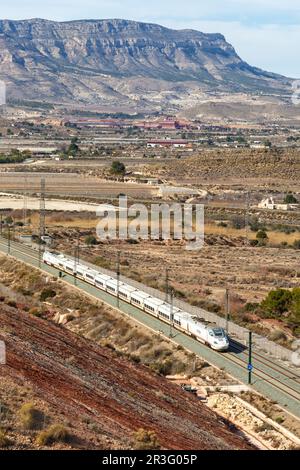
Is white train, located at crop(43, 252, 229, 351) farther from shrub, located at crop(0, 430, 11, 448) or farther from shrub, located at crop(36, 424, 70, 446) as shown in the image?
shrub, located at crop(0, 430, 11, 448)

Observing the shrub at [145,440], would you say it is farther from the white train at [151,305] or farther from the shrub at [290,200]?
the shrub at [290,200]

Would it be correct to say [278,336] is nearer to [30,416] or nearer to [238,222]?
[30,416]

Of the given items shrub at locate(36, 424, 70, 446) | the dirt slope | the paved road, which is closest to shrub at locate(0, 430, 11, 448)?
shrub at locate(36, 424, 70, 446)

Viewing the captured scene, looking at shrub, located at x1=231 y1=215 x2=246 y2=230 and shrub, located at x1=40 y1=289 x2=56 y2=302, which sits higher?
shrub, located at x1=40 y1=289 x2=56 y2=302

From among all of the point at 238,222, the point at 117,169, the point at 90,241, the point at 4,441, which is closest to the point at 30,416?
the point at 4,441

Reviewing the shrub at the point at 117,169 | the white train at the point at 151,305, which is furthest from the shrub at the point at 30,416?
the shrub at the point at 117,169

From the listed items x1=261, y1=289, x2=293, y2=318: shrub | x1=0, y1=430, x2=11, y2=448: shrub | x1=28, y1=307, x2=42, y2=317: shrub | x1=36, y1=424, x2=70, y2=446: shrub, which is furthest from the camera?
x1=261, y1=289, x2=293, y2=318: shrub

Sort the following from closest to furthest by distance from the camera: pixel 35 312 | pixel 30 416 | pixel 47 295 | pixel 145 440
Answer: pixel 30 416
pixel 145 440
pixel 35 312
pixel 47 295
